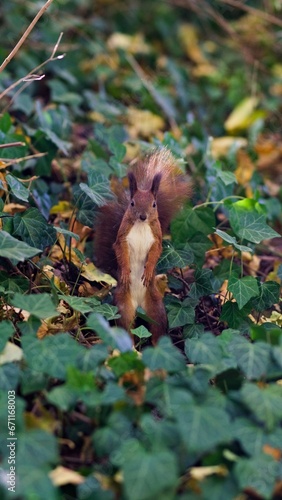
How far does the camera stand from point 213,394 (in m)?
2.27

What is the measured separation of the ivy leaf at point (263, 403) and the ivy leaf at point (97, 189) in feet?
3.99

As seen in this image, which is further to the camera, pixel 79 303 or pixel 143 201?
pixel 143 201

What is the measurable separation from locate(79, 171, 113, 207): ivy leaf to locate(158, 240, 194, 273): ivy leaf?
0.35 m

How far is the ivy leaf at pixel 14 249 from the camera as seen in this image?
2572mm

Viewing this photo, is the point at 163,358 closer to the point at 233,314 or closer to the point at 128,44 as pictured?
the point at 233,314

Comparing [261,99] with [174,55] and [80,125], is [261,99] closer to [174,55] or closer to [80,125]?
[174,55]

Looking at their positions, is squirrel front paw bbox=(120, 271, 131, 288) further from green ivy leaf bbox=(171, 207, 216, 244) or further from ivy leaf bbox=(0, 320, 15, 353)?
ivy leaf bbox=(0, 320, 15, 353)

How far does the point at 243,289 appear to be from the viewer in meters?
2.99

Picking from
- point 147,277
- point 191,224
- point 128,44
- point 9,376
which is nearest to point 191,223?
point 191,224

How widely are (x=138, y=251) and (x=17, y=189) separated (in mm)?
598

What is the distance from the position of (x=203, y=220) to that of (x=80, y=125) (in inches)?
83.7

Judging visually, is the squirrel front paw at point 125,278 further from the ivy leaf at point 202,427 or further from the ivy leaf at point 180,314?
the ivy leaf at point 202,427

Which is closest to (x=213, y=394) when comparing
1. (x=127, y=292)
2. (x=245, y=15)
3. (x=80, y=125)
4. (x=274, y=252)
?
(x=127, y=292)

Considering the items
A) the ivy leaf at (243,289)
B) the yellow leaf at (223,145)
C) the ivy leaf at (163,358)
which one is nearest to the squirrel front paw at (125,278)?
the ivy leaf at (243,289)
